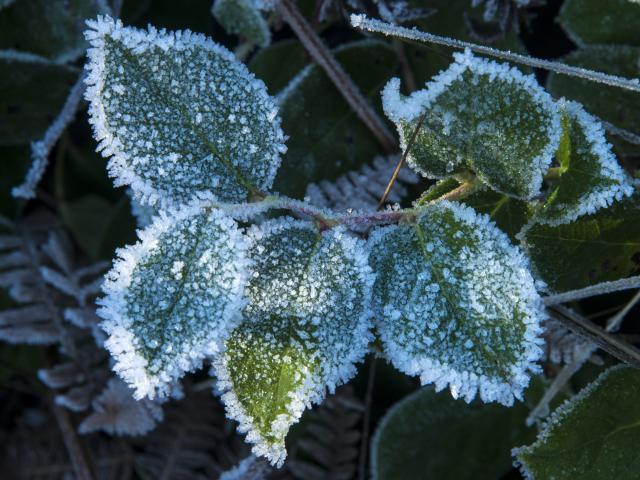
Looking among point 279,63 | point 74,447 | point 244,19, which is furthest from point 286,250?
point 74,447

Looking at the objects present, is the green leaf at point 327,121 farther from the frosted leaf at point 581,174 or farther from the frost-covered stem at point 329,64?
the frosted leaf at point 581,174

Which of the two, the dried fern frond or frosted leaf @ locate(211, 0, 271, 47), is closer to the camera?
frosted leaf @ locate(211, 0, 271, 47)

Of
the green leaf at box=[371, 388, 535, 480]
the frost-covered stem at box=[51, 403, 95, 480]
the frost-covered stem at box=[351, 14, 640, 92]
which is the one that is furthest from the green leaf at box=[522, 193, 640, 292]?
the frost-covered stem at box=[51, 403, 95, 480]

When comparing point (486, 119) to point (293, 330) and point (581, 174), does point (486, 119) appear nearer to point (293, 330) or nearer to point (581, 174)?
point (581, 174)

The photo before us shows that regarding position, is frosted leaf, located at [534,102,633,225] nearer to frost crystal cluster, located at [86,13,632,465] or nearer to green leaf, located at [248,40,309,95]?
frost crystal cluster, located at [86,13,632,465]

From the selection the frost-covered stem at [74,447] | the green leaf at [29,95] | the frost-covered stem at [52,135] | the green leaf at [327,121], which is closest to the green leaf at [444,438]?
the green leaf at [327,121]
